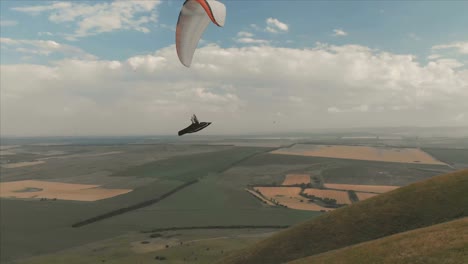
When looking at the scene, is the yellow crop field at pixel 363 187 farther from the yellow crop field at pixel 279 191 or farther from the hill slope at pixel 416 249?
the hill slope at pixel 416 249

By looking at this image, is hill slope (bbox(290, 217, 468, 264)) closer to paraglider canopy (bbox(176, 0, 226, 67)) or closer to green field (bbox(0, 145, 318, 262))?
paraglider canopy (bbox(176, 0, 226, 67))

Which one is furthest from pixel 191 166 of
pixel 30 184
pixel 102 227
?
pixel 102 227

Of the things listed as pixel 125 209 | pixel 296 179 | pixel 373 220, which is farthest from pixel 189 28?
pixel 296 179

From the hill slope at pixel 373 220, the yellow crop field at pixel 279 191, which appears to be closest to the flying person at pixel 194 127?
the hill slope at pixel 373 220

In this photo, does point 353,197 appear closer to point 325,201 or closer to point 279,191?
point 325,201

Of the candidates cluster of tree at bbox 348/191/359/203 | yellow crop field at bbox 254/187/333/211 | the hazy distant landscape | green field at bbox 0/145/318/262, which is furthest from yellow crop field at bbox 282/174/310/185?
cluster of tree at bbox 348/191/359/203

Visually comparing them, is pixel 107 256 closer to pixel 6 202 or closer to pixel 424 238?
pixel 424 238
